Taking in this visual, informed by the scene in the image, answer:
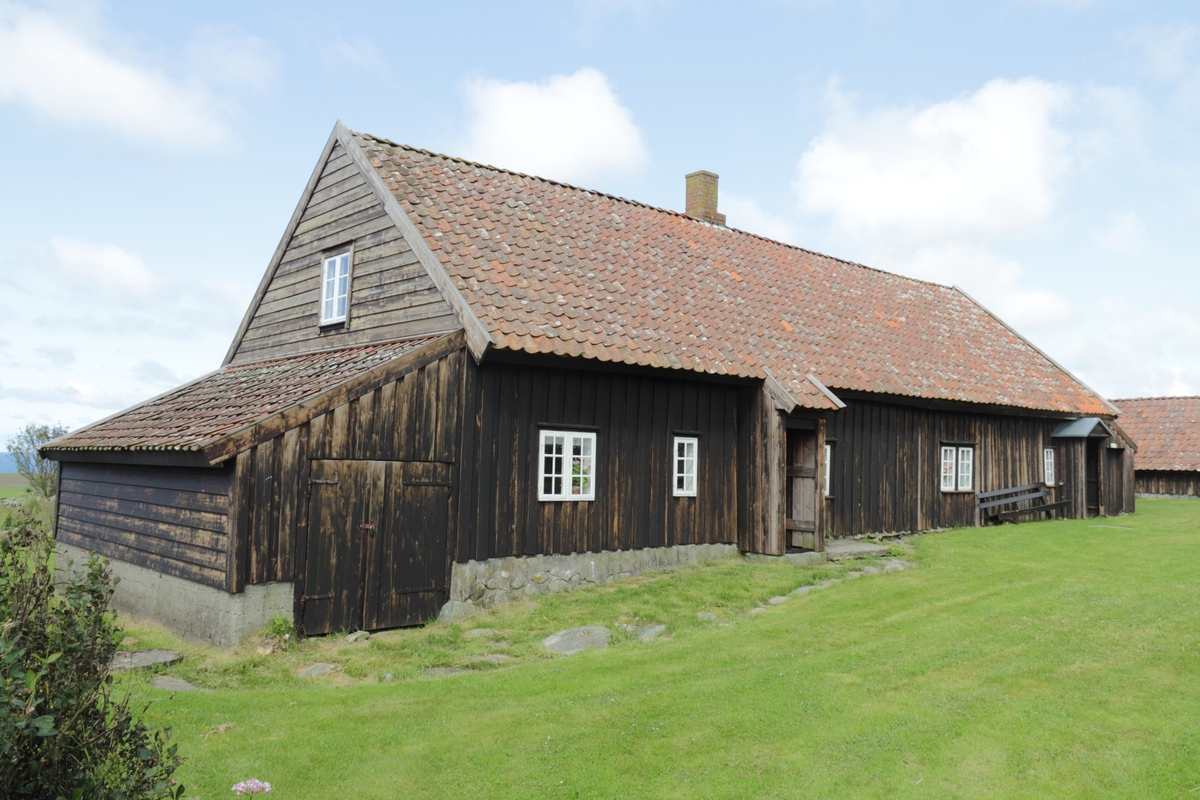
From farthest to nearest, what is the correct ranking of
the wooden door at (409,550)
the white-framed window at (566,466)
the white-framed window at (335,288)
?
1. the white-framed window at (335,288)
2. the white-framed window at (566,466)
3. the wooden door at (409,550)

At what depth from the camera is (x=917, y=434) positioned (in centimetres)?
1986

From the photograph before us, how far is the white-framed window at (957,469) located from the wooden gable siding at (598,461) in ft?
25.2

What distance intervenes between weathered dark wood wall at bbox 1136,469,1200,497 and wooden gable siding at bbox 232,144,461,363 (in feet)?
112

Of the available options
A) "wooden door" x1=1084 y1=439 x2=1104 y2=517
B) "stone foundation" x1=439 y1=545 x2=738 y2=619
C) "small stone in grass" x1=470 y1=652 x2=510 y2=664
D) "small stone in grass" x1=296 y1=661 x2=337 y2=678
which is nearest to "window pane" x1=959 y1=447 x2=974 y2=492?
"wooden door" x1=1084 y1=439 x2=1104 y2=517

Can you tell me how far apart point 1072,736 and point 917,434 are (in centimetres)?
1355

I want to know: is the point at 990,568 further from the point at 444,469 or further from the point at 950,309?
the point at 950,309

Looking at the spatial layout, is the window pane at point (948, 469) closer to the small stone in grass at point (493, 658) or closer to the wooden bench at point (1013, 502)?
the wooden bench at point (1013, 502)

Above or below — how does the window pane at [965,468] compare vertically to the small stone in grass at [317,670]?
above

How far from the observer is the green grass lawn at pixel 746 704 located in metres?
6.32

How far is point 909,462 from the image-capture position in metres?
19.7

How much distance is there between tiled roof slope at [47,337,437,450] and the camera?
10.9m

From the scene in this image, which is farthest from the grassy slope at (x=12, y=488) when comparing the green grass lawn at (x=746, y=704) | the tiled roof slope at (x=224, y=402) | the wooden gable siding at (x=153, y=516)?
the green grass lawn at (x=746, y=704)

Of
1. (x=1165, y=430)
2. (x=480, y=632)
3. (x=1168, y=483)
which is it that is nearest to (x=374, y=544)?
(x=480, y=632)

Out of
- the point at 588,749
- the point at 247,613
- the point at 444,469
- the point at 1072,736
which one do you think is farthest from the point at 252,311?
the point at 1072,736
